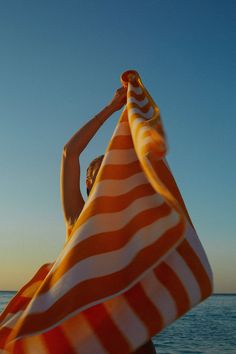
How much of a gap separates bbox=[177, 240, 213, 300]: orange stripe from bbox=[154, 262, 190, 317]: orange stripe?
0.06m

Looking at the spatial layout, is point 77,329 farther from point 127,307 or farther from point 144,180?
point 144,180

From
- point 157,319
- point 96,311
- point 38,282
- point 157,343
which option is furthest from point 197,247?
point 157,343

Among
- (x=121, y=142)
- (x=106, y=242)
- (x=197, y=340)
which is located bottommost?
(x=197, y=340)

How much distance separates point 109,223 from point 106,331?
322 mm

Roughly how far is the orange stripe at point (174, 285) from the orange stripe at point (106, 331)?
182 mm

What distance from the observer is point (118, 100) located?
2.07m

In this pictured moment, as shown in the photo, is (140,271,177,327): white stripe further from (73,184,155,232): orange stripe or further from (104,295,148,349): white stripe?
(73,184,155,232): orange stripe

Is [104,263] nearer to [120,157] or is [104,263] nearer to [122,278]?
[122,278]

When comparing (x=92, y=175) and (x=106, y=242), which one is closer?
(x=106, y=242)

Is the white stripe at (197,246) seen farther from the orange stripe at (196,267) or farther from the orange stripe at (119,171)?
the orange stripe at (119,171)

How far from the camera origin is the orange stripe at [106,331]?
1120 millimetres

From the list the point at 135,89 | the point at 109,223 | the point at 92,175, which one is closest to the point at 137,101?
the point at 135,89

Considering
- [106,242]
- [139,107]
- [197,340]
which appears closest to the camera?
[106,242]

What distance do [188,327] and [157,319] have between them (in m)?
23.4
